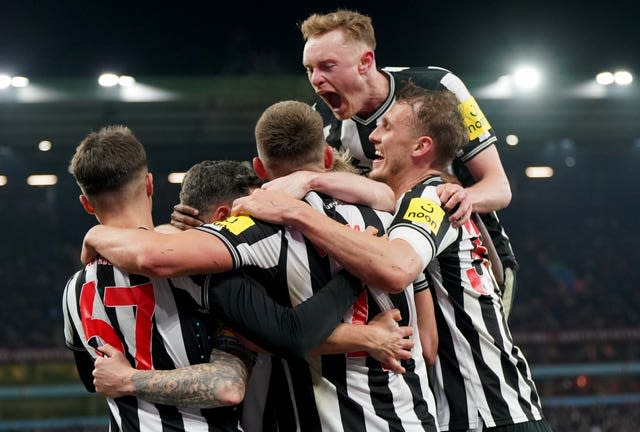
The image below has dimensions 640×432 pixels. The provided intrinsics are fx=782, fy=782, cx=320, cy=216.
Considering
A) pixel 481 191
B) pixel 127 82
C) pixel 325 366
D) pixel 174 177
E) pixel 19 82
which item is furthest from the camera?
pixel 174 177

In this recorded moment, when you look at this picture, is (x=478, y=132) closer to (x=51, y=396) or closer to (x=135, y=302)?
(x=135, y=302)

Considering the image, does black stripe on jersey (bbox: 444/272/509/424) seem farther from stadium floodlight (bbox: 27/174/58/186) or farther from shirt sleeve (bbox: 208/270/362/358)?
stadium floodlight (bbox: 27/174/58/186)

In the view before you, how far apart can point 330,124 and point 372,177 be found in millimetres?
904

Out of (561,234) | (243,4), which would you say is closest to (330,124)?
(243,4)

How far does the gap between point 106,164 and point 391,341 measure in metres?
1.03

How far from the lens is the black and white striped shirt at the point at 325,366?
7.78ft

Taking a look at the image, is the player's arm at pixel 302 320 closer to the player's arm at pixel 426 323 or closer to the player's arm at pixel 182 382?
the player's arm at pixel 182 382

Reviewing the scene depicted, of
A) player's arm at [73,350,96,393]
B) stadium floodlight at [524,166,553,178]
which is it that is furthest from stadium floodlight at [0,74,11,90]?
stadium floodlight at [524,166,553,178]

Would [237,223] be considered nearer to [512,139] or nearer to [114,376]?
[114,376]

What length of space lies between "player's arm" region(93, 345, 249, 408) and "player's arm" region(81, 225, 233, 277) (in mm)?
298

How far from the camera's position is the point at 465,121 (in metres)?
3.45

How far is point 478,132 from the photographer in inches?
136

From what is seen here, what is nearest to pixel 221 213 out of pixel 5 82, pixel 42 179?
pixel 5 82

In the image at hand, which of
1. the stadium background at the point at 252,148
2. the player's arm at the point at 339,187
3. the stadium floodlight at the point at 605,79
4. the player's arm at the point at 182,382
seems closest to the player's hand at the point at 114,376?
the player's arm at the point at 182,382
